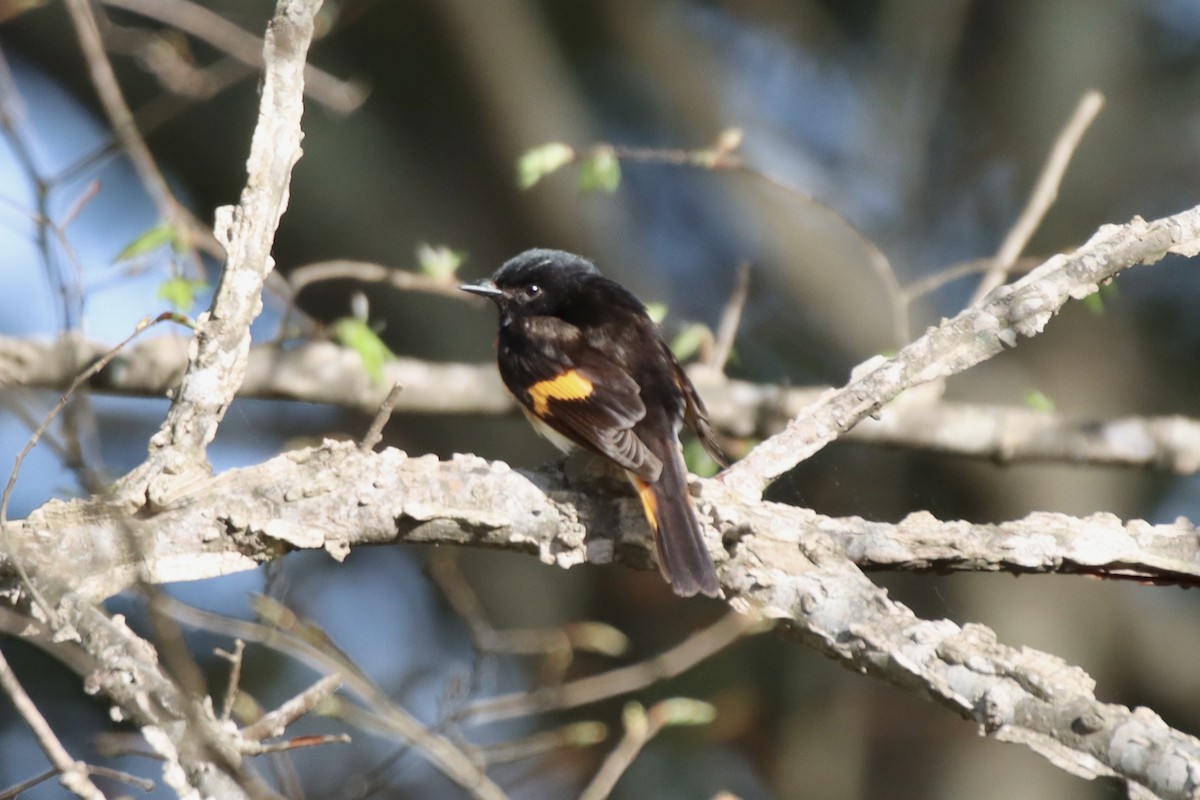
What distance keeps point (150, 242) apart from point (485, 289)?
973 mm

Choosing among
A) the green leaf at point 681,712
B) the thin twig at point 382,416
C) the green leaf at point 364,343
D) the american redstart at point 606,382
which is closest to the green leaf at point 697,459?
the american redstart at point 606,382

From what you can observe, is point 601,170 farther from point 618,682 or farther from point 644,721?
point 618,682

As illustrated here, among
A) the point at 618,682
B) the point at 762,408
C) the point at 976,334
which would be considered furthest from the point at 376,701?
the point at 762,408

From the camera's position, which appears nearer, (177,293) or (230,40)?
(177,293)

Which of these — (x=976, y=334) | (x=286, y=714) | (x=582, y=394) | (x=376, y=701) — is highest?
(x=582, y=394)

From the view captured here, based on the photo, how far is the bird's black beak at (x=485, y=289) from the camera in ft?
12.5

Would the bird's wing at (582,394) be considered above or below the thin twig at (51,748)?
above

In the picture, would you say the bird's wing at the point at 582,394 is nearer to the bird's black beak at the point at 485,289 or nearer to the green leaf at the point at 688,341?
the bird's black beak at the point at 485,289

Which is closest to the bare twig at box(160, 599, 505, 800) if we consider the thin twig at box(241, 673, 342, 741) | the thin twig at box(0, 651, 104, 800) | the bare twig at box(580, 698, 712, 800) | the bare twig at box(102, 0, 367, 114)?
the bare twig at box(580, 698, 712, 800)

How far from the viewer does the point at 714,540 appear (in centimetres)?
254

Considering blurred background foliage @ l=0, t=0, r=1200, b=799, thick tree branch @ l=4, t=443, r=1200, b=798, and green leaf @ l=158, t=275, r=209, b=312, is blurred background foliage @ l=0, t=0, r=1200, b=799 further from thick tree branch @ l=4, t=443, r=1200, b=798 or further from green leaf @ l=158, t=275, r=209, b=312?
thick tree branch @ l=4, t=443, r=1200, b=798

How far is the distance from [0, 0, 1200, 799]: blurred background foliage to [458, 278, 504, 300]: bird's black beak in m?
2.10

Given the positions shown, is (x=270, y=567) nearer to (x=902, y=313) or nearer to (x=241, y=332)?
(x=241, y=332)

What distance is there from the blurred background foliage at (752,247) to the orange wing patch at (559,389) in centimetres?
243
